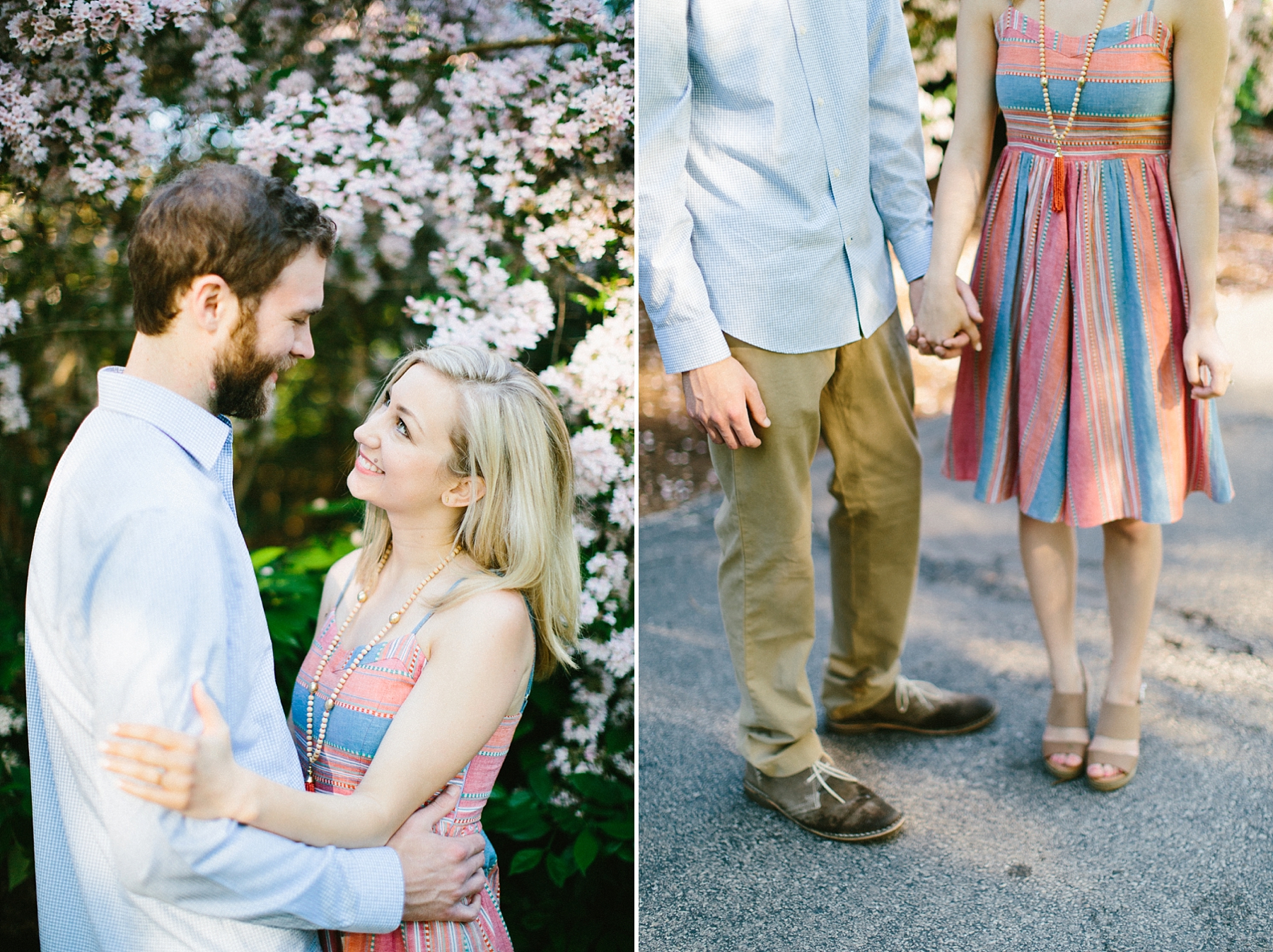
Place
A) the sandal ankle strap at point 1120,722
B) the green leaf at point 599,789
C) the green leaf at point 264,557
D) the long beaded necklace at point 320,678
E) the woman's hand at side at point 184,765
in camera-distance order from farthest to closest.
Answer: the green leaf at point 264,557, the sandal ankle strap at point 1120,722, the green leaf at point 599,789, the long beaded necklace at point 320,678, the woman's hand at side at point 184,765

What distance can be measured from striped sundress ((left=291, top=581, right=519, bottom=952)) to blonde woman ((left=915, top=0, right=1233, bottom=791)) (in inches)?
51.2

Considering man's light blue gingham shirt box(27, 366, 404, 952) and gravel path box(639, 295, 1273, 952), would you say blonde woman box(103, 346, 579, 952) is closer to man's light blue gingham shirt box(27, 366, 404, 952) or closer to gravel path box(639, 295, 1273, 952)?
man's light blue gingham shirt box(27, 366, 404, 952)

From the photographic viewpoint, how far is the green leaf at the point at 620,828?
212cm

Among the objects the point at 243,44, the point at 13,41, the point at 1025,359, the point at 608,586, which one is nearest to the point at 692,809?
the point at 608,586

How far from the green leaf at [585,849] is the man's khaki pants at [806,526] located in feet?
1.27

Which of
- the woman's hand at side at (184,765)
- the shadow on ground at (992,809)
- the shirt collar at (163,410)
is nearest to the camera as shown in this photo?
the woman's hand at side at (184,765)

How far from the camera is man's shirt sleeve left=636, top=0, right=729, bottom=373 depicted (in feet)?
5.95

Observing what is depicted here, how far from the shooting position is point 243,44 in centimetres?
223

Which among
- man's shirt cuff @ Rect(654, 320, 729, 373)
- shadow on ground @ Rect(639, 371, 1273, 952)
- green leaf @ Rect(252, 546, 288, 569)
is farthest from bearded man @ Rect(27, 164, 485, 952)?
green leaf @ Rect(252, 546, 288, 569)

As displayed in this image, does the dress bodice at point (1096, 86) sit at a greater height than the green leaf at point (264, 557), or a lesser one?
greater

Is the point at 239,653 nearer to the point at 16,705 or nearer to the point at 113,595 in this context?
the point at 113,595

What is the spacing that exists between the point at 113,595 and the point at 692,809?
1.46 meters

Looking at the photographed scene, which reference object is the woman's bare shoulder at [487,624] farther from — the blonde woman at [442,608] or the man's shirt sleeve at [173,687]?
the man's shirt sleeve at [173,687]

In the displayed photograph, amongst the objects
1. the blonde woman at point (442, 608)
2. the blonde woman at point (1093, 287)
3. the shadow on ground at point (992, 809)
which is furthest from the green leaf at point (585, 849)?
the blonde woman at point (1093, 287)
